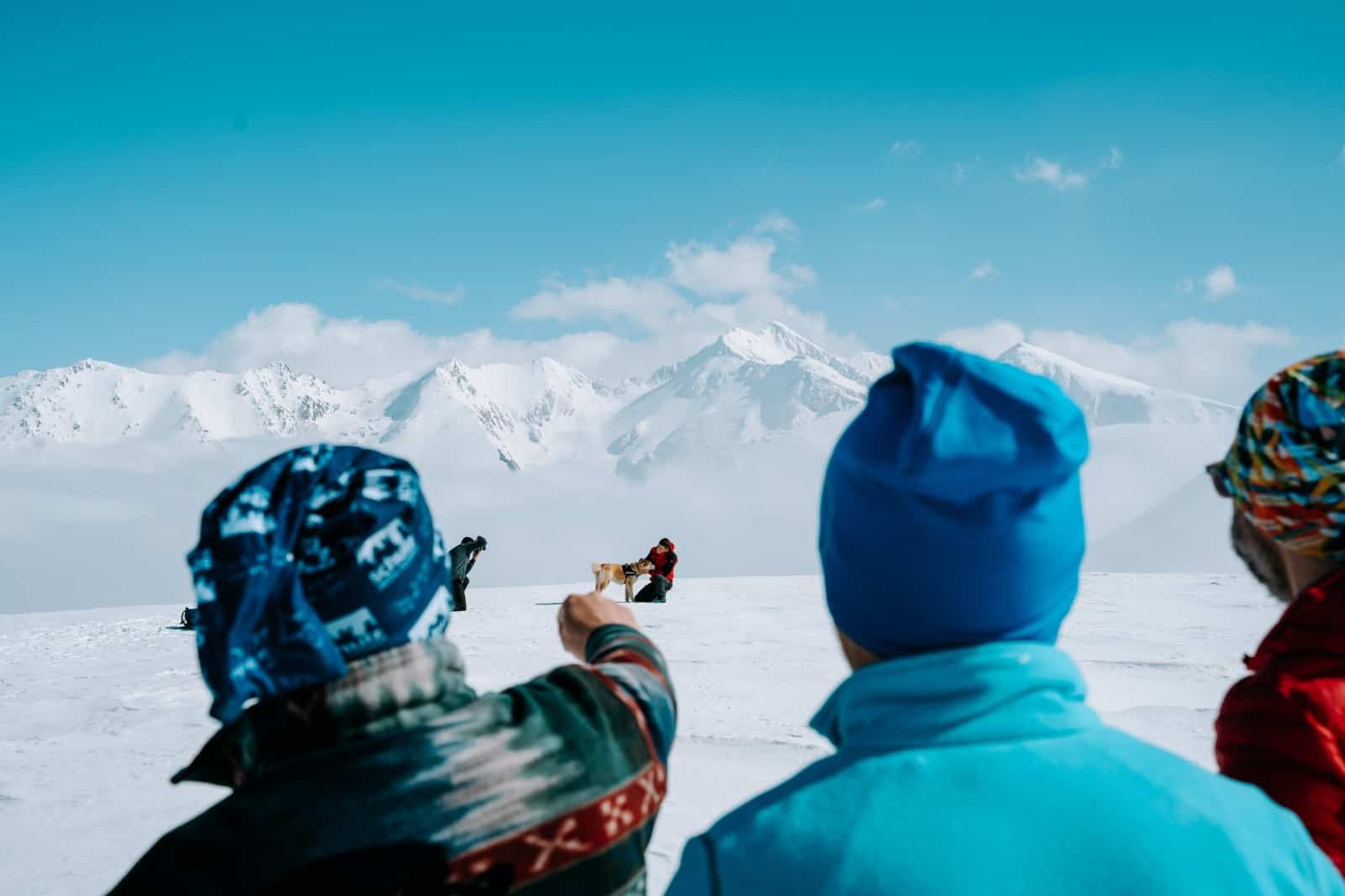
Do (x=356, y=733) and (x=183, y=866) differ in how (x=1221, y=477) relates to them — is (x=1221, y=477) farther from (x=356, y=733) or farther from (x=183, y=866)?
(x=183, y=866)

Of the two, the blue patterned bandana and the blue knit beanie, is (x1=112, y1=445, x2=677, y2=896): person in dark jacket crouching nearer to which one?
the blue patterned bandana

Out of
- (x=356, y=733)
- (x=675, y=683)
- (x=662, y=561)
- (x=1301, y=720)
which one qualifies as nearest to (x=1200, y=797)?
(x=1301, y=720)

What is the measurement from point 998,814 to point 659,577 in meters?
10.6

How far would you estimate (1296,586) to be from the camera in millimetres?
1588

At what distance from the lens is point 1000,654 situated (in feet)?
3.16

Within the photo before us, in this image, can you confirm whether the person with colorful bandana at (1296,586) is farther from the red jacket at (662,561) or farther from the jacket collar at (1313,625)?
the red jacket at (662,561)

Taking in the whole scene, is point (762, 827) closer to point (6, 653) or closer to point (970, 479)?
point (970, 479)

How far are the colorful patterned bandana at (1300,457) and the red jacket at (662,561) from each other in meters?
10.1

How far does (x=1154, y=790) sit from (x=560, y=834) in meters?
0.77

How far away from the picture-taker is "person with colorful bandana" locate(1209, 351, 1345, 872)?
4.04 ft

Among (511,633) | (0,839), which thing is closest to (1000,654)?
(0,839)

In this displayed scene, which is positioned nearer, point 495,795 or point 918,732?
point 918,732

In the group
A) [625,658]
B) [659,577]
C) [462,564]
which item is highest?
[625,658]

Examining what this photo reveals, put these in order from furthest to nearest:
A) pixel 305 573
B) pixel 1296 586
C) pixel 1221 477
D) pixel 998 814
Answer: pixel 1221 477 → pixel 1296 586 → pixel 305 573 → pixel 998 814
